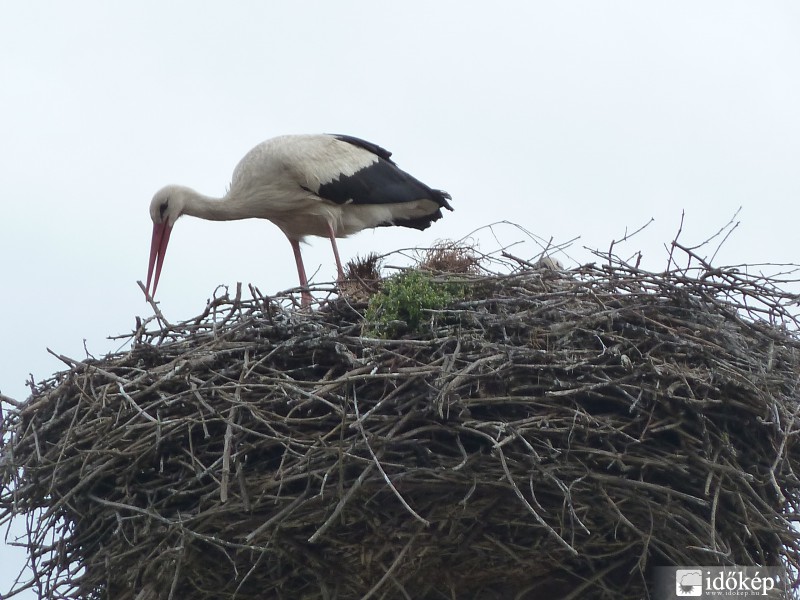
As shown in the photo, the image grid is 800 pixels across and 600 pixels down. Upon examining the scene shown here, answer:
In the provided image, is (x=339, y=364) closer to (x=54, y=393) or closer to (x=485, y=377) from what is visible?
(x=485, y=377)

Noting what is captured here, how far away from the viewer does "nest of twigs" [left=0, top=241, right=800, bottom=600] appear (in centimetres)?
399

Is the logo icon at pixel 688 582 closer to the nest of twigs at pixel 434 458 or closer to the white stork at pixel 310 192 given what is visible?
the nest of twigs at pixel 434 458

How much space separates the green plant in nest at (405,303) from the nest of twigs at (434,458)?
0.27 feet

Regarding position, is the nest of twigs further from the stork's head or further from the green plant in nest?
the stork's head

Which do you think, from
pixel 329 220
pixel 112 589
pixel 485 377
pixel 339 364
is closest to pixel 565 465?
pixel 485 377

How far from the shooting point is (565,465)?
157 inches

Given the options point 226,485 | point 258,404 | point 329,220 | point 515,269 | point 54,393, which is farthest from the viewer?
point 329,220

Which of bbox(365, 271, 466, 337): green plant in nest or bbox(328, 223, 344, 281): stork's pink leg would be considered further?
bbox(328, 223, 344, 281): stork's pink leg

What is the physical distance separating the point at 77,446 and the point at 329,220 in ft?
8.51

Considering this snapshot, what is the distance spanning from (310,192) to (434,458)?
2.81 meters

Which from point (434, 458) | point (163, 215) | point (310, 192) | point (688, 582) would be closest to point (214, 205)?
point (163, 215)
